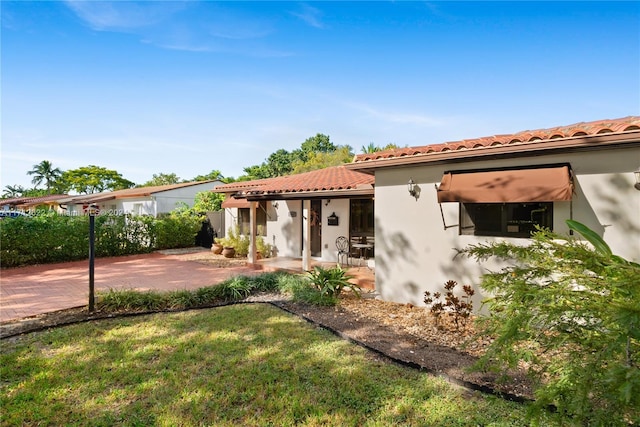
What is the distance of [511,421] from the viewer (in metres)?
4.31

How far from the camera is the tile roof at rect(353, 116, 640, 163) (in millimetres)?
6991

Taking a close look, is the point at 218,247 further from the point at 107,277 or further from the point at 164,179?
the point at 164,179

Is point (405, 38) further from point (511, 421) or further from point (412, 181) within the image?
point (511, 421)

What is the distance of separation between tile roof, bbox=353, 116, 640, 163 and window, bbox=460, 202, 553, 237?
1677 millimetres

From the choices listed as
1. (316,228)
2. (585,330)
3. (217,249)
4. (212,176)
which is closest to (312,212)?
(316,228)

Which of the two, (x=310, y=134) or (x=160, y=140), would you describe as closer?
(x=160, y=140)

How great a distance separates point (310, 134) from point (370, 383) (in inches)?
2525

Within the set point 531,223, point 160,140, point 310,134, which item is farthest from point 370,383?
point 310,134

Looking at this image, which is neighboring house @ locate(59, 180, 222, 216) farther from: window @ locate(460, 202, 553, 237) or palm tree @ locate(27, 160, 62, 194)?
palm tree @ locate(27, 160, 62, 194)

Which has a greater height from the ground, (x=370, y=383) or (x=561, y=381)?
(x=561, y=381)

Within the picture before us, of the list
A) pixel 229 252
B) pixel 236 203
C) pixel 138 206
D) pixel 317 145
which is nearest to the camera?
pixel 229 252

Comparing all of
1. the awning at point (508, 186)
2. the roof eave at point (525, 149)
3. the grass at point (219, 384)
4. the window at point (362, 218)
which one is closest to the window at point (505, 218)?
the awning at point (508, 186)

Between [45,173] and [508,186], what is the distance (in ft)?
337

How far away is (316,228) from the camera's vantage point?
1878 cm
